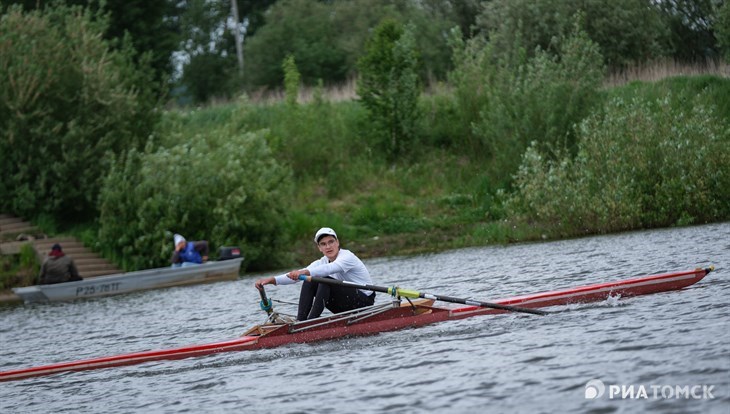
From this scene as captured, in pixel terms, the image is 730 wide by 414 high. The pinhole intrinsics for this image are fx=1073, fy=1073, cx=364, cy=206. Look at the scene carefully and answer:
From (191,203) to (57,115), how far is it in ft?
22.8

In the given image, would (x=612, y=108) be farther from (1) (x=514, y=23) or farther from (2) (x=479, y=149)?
(1) (x=514, y=23)

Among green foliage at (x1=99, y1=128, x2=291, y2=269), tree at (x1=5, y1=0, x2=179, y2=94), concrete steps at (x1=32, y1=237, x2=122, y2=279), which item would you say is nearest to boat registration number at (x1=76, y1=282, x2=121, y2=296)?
green foliage at (x1=99, y1=128, x2=291, y2=269)

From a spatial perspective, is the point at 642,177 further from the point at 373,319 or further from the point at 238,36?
the point at 238,36

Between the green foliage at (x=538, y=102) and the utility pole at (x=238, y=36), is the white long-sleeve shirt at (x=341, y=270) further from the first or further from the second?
the utility pole at (x=238, y=36)

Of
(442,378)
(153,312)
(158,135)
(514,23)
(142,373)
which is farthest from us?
(514,23)

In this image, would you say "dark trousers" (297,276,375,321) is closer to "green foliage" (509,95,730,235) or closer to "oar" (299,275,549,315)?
"oar" (299,275,549,315)

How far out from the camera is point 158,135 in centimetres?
3969

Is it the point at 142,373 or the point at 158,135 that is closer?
the point at 142,373

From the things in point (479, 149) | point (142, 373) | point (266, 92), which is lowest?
point (142, 373)

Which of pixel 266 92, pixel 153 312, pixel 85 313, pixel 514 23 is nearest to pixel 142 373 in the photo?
pixel 153 312

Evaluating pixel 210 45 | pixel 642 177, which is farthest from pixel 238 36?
pixel 642 177

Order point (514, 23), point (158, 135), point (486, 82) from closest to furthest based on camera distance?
point (158, 135) → point (486, 82) → point (514, 23)

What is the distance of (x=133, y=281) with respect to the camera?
106ft

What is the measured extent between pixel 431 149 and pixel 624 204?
1455 cm
